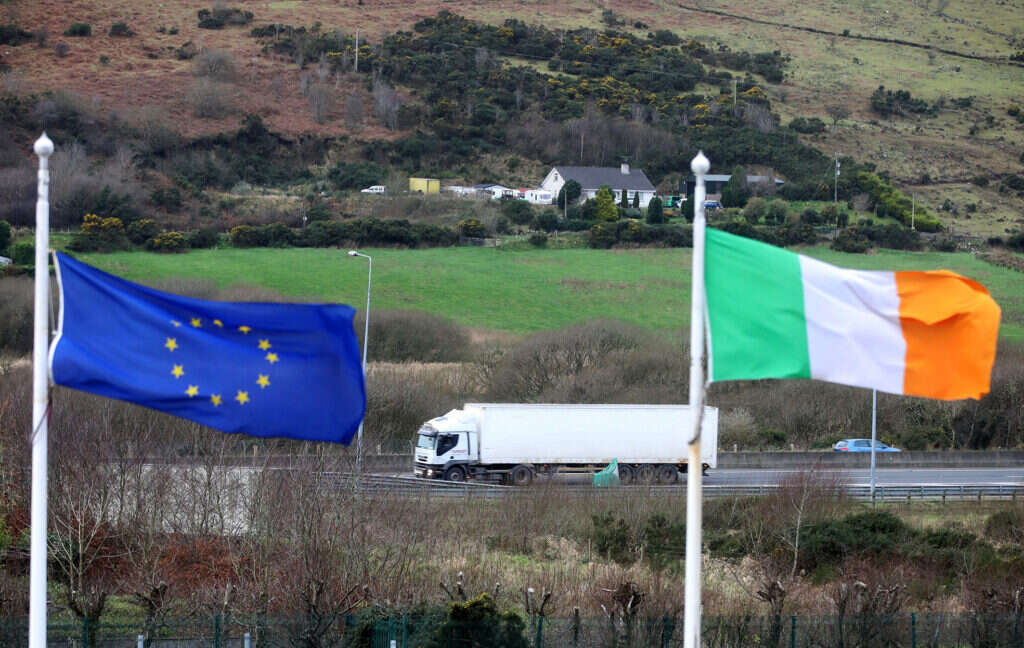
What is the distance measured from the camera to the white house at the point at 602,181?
120625mm

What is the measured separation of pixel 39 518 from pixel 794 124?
144m

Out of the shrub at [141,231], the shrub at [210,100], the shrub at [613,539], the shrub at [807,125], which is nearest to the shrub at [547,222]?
the shrub at [141,231]

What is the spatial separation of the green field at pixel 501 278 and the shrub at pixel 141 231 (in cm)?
458

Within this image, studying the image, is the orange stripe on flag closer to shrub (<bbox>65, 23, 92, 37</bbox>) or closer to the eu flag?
the eu flag

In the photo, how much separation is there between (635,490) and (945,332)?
23798 mm

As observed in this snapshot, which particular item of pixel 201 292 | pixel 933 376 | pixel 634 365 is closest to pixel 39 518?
pixel 933 376

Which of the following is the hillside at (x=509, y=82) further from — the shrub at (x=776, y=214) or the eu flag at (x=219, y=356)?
the eu flag at (x=219, y=356)

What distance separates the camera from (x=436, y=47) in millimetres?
169250

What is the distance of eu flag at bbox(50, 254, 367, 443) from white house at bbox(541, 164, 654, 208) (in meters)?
108

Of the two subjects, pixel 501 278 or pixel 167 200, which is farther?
pixel 167 200

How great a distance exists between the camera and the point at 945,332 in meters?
11.1

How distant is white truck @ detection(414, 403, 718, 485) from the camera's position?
42.1 metres

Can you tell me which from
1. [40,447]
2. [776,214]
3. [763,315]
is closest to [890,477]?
[763,315]

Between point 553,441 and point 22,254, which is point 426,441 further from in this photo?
point 22,254
